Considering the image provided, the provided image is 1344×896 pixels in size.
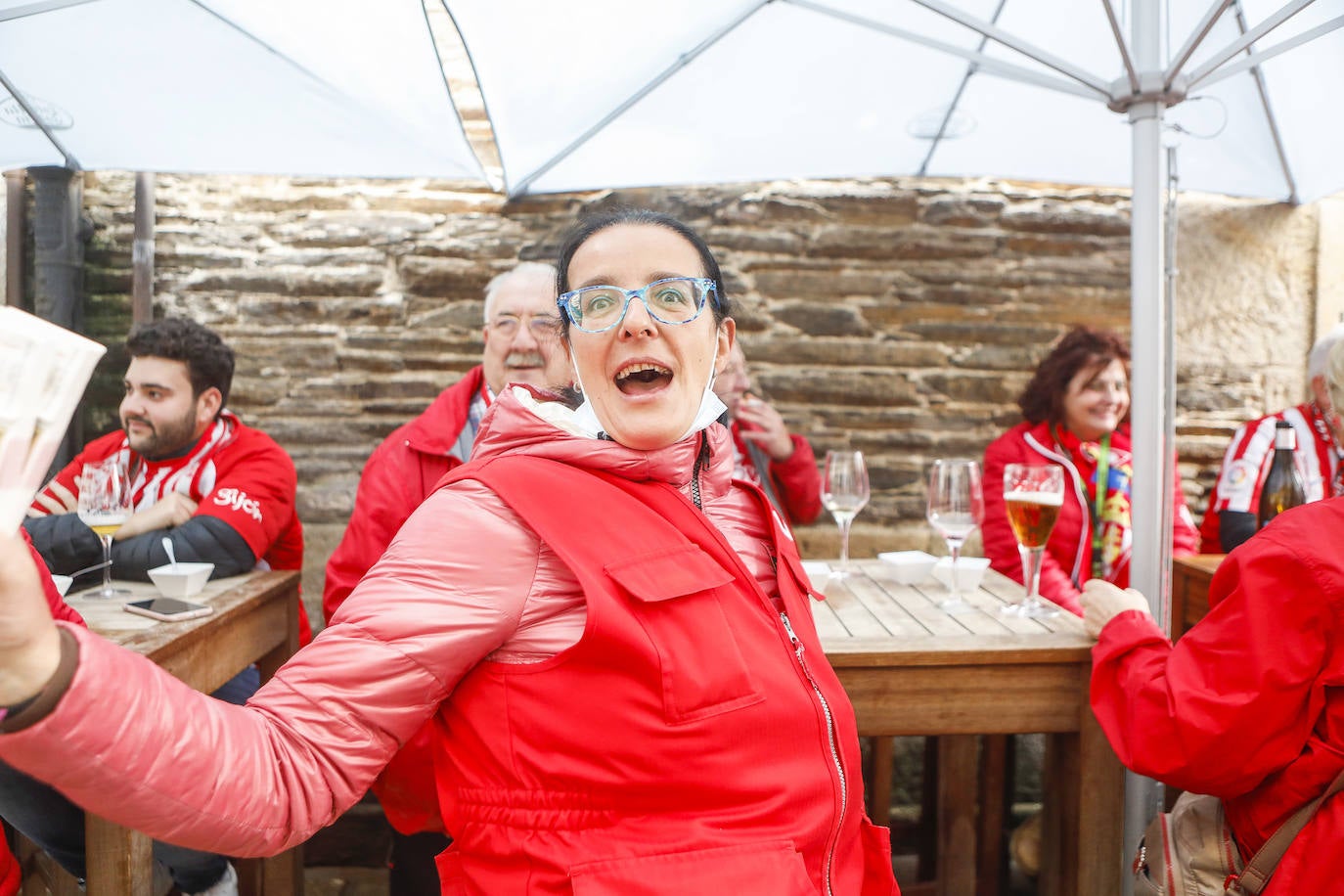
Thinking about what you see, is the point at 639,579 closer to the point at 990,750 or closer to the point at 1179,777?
the point at 1179,777

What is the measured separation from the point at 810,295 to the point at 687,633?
300 centimetres

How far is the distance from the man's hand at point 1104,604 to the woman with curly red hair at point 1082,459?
3.79ft

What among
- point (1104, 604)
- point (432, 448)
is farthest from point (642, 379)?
point (432, 448)

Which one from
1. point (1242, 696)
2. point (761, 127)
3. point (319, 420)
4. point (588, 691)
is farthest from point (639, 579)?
point (319, 420)

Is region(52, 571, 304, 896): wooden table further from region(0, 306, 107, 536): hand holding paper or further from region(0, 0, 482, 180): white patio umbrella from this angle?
region(0, 0, 482, 180): white patio umbrella

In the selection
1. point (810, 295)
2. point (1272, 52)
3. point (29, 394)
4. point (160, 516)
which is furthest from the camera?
point (810, 295)

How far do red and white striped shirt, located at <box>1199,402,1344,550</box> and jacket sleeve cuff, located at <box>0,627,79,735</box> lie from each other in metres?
3.28

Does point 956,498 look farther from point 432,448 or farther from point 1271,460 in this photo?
point 1271,460

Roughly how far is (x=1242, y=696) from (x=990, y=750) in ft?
5.32

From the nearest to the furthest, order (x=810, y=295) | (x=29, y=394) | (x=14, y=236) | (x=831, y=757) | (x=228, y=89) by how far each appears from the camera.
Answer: (x=29, y=394)
(x=831, y=757)
(x=228, y=89)
(x=14, y=236)
(x=810, y=295)

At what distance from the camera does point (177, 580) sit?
2074 millimetres

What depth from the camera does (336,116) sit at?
9.50ft

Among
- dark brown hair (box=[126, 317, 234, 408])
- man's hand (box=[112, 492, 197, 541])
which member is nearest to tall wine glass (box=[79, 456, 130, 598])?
man's hand (box=[112, 492, 197, 541])

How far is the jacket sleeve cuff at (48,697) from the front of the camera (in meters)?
0.63
